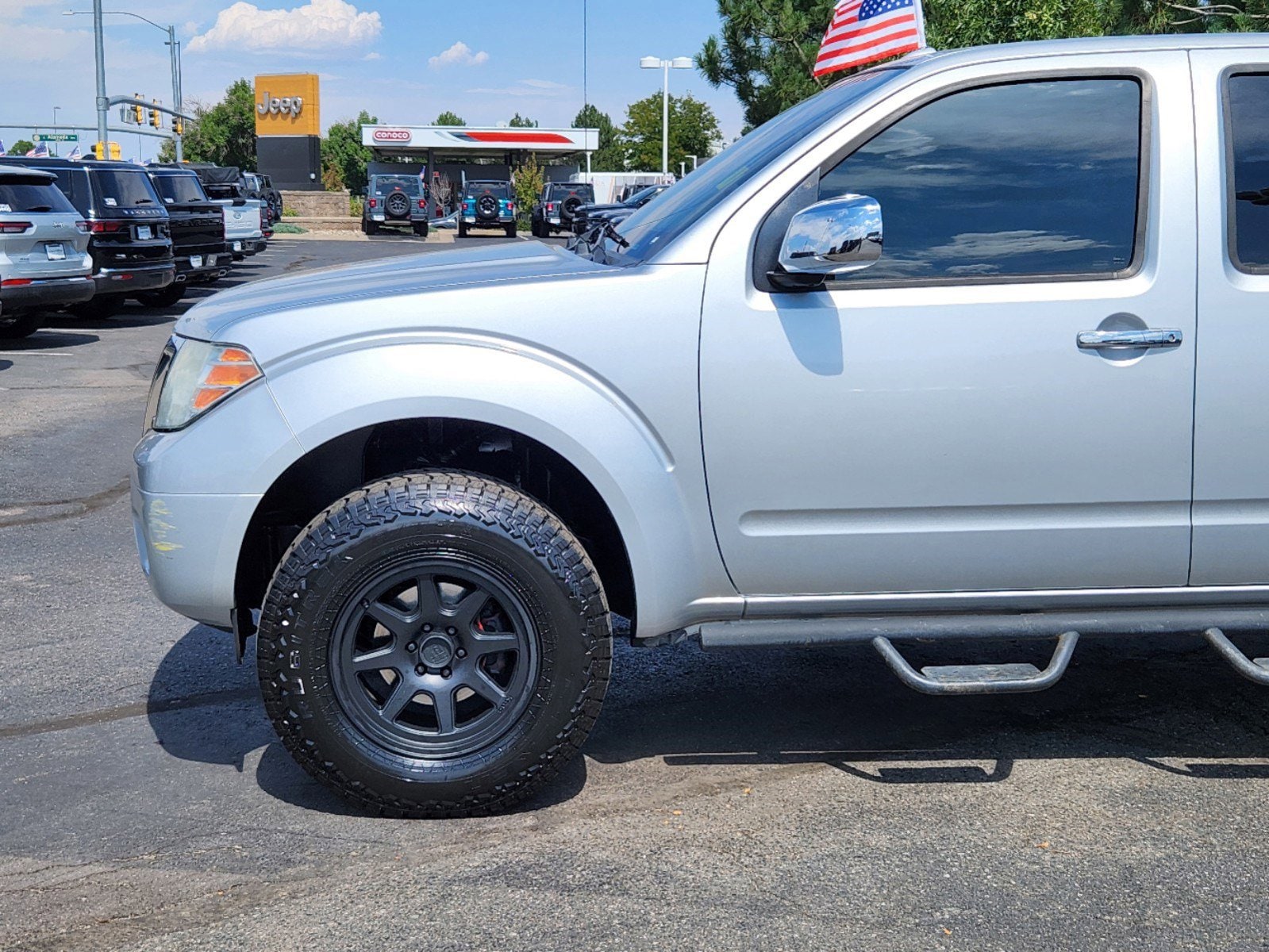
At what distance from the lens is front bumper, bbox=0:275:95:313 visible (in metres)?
13.8

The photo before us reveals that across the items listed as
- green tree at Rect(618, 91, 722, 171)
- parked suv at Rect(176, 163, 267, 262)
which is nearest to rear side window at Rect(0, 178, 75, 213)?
parked suv at Rect(176, 163, 267, 262)

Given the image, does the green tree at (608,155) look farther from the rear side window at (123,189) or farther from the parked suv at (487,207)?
the rear side window at (123,189)

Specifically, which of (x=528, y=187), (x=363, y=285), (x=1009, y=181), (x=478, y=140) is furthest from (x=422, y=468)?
(x=478, y=140)

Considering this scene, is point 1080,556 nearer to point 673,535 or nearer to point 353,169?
point 673,535

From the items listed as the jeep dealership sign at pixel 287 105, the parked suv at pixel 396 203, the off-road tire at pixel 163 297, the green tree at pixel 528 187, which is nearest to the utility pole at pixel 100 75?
the parked suv at pixel 396 203

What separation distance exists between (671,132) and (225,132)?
95.4ft

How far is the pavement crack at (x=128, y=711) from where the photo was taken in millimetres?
4152

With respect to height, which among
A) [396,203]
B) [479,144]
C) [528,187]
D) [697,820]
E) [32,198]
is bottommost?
[697,820]

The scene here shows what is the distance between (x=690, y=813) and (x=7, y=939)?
1610 millimetres

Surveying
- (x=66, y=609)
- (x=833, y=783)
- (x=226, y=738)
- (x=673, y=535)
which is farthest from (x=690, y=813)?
(x=66, y=609)

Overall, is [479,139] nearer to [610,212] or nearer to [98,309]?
[98,309]

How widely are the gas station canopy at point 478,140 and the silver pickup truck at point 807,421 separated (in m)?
64.8

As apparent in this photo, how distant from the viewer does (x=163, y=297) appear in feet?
63.6

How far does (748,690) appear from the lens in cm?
451
